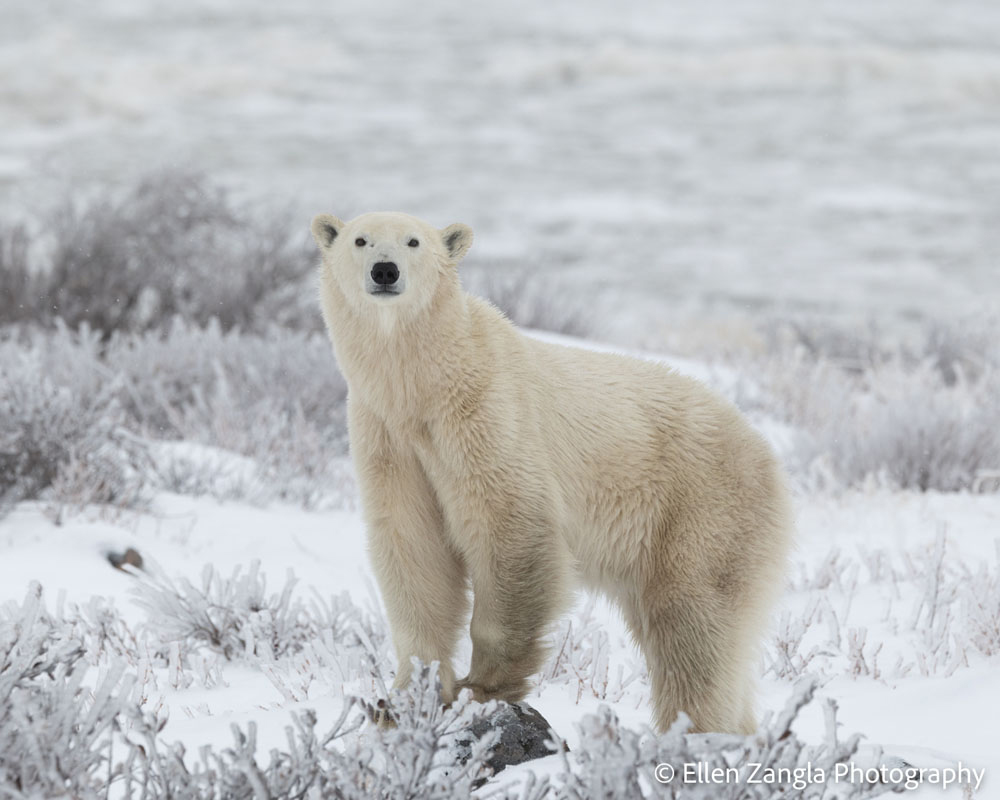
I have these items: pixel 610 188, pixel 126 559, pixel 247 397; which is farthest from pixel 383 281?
pixel 610 188

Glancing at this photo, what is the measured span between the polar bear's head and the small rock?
230 cm

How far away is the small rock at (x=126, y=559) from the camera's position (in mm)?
4668

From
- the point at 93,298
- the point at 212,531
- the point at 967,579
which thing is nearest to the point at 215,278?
the point at 93,298

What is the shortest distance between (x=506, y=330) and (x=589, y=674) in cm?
111

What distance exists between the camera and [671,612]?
8.74ft

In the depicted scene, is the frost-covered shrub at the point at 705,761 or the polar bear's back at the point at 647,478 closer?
the frost-covered shrub at the point at 705,761

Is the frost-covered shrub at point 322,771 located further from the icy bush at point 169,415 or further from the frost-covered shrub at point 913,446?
the frost-covered shrub at point 913,446

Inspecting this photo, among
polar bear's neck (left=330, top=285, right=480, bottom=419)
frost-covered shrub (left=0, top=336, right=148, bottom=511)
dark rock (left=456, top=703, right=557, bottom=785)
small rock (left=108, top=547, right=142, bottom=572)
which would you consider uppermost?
polar bear's neck (left=330, top=285, right=480, bottom=419)

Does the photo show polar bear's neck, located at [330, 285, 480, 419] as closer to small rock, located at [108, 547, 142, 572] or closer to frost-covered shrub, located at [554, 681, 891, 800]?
frost-covered shrub, located at [554, 681, 891, 800]

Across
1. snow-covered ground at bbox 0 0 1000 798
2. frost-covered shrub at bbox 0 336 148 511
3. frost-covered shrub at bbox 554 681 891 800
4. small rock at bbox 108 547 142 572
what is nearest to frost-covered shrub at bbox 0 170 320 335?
snow-covered ground at bbox 0 0 1000 798

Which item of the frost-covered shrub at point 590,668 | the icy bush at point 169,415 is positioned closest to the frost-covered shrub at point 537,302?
the icy bush at point 169,415

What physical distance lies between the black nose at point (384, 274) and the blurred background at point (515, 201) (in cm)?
302

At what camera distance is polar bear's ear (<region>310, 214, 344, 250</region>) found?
9.27 feet

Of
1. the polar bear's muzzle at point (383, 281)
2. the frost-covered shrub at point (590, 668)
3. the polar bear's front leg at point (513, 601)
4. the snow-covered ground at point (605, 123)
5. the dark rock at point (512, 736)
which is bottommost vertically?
the snow-covered ground at point (605, 123)
